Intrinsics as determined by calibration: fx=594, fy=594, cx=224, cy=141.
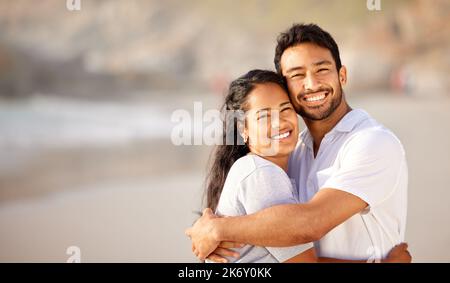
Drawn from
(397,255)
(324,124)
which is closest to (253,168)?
(324,124)

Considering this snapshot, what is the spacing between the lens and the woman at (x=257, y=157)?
1531mm

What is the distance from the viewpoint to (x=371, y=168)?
1584 millimetres

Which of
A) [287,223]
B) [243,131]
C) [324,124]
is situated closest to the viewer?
[287,223]

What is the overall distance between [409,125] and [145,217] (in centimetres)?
211

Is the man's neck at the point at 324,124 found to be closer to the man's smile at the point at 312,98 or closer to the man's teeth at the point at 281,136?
the man's smile at the point at 312,98

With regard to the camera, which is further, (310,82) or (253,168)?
(310,82)

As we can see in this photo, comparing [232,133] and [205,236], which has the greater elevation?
[232,133]

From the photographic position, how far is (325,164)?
1.73 metres

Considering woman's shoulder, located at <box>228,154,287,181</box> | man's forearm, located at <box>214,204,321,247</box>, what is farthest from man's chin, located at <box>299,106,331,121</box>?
man's forearm, located at <box>214,204,321,247</box>

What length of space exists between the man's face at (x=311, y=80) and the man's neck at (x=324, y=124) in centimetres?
2

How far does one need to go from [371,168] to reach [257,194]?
1.06 ft

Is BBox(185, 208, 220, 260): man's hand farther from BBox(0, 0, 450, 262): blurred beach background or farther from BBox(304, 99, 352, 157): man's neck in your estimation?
BBox(0, 0, 450, 262): blurred beach background

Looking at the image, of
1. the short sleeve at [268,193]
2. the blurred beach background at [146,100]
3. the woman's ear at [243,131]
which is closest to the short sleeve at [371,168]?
the short sleeve at [268,193]

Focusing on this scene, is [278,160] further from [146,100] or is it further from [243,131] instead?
[146,100]
